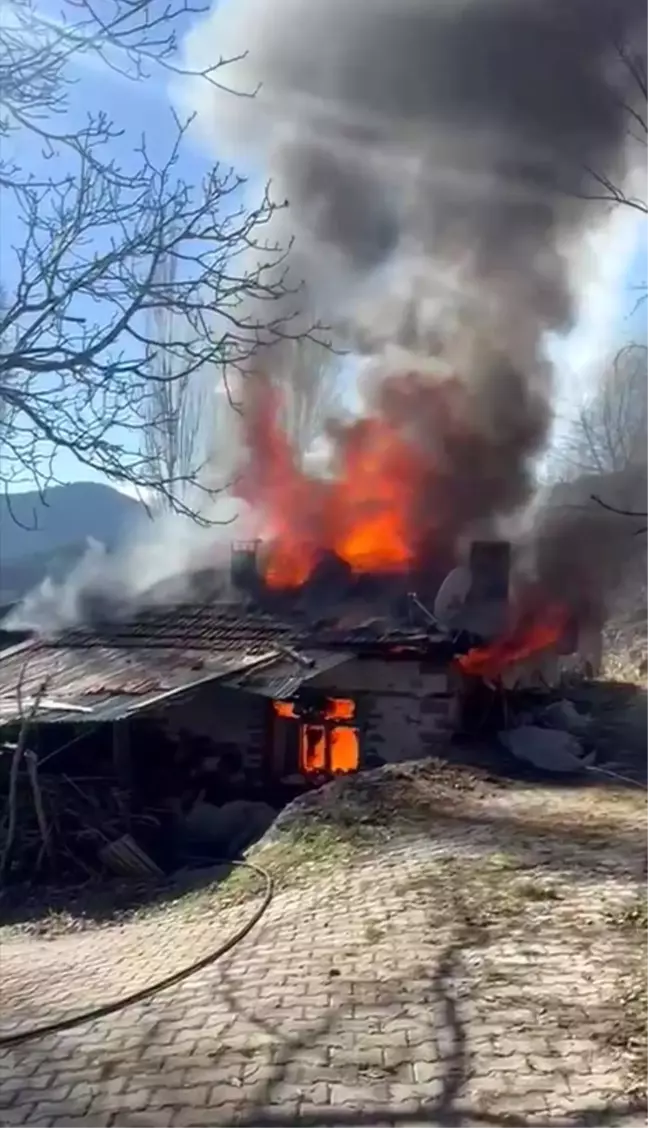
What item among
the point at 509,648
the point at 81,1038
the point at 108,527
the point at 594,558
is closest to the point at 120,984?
the point at 81,1038

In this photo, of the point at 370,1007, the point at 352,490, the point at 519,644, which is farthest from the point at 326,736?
the point at 370,1007

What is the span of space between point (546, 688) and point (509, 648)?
2102 millimetres

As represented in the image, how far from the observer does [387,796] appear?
1082 cm

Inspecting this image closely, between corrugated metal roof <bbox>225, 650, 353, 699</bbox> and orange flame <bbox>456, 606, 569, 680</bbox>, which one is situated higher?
orange flame <bbox>456, 606, 569, 680</bbox>

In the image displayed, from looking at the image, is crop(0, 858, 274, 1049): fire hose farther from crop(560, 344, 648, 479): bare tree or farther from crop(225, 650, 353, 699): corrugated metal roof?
crop(560, 344, 648, 479): bare tree

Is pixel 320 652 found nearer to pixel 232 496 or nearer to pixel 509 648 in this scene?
pixel 509 648

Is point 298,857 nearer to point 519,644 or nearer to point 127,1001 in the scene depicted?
point 127,1001

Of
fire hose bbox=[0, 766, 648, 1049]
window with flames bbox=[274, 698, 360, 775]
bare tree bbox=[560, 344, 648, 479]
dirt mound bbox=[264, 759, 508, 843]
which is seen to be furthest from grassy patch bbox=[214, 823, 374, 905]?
bare tree bbox=[560, 344, 648, 479]

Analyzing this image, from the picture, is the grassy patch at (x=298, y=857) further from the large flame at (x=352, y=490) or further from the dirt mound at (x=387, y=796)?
the large flame at (x=352, y=490)

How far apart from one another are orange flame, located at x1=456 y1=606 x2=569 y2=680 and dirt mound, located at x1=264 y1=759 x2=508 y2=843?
9.28 feet

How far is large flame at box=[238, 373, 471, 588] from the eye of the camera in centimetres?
1903

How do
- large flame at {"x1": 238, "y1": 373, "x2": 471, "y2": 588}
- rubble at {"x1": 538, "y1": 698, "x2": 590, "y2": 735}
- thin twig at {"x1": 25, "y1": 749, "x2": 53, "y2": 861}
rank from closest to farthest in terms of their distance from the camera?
thin twig at {"x1": 25, "y1": 749, "x2": 53, "y2": 861}, rubble at {"x1": 538, "y1": 698, "x2": 590, "y2": 735}, large flame at {"x1": 238, "y1": 373, "x2": 471, "y2": 588}

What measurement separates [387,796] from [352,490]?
10.0 meters

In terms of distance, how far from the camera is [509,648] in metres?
16.2
